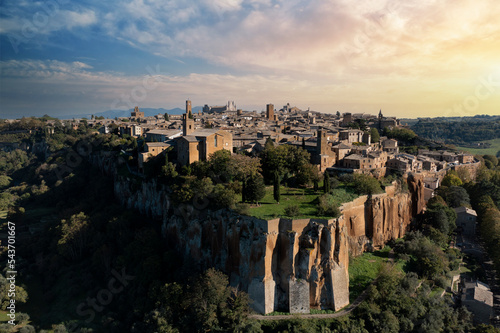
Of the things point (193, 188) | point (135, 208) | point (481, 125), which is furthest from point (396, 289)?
point (481, 125)

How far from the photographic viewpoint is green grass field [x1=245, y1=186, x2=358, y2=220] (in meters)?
27.8

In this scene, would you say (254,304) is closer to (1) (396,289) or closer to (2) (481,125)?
(1) (396,289)

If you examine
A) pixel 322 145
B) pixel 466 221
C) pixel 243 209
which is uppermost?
pixel 322 145

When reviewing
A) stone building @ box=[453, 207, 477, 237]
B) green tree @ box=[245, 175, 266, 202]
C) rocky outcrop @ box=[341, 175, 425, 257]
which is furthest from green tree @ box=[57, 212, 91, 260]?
stone building @ box=[453, 207, 477, 237]

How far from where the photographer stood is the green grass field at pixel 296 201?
27.8 metres

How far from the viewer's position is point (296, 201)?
105ft

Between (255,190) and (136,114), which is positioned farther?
(136,114)

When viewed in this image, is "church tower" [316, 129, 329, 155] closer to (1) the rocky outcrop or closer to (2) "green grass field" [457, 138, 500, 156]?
(1) the rocky outcrop

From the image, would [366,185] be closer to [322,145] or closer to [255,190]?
→ [322,145]

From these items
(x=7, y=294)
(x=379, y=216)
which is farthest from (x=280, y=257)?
(x=7, y=294)

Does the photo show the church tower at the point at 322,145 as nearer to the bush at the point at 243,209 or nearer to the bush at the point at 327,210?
the bush at the point at 327,210

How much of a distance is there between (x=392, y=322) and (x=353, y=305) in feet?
10.6

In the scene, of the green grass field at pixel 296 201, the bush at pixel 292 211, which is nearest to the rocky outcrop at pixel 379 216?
the green grass field at pixel 296 201

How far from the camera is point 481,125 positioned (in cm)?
11331
